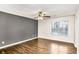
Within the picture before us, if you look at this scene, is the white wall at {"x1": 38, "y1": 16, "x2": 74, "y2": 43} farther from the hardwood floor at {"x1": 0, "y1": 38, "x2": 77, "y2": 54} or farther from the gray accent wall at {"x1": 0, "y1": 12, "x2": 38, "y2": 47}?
the gray accent wall at {"x1": 0, "y1": 12, "x2": 38, "y2": 47}

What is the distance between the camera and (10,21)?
4.14 m

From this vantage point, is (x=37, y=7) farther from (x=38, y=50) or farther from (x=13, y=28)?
(x=13, y=28)

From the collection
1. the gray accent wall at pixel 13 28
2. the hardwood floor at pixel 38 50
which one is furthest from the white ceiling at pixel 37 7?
the hardwood floor at pixel 38 50

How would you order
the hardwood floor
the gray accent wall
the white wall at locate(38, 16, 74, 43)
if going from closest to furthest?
the hardwood floor, the gray accent wall, the white wall at locate(38, 16, 74, 43)

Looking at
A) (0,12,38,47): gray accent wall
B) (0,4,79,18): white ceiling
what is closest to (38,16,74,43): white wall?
(0,12,38,47): gray accent wall

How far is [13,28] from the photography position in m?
4.35

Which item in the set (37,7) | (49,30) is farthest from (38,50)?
(49,30)

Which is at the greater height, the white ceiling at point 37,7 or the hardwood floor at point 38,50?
the white ceiling at point 37,7

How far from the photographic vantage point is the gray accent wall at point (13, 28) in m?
3.72

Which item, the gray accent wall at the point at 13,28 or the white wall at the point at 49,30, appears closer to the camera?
the gray accent wall at the point at 13,28

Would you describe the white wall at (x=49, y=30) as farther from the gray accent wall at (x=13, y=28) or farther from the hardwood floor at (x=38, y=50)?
the gray accent wall at (x=13, y=28)

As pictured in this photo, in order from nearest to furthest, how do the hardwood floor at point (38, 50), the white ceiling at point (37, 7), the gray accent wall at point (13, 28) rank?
the white ceiling at point (37, 7), the hardwood floor at point (38, 50), the gray accent wall at point (13, 28)

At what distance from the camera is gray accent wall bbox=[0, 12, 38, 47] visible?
3.72 m
